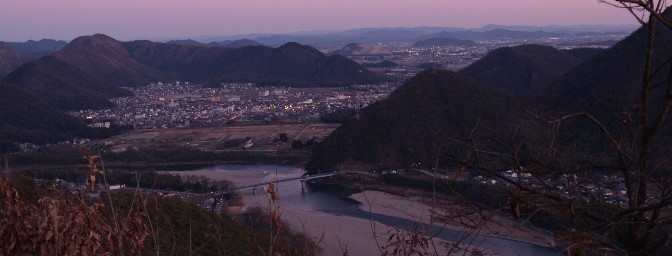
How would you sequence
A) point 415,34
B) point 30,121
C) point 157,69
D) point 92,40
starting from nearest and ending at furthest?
point 30,121 < point 157,69 < point 92,40 < point 415,34

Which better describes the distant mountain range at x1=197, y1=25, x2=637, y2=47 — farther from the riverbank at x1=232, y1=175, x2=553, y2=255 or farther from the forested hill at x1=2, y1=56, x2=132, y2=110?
the riverbank at x1=232, y1=175, x2=553, y2=255

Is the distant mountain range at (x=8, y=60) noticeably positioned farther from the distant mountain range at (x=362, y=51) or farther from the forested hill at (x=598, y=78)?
the forested hill at (x=598, y=78)

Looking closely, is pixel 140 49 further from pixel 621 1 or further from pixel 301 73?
pixel 621 1

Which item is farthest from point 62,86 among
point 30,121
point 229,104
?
point 30,121

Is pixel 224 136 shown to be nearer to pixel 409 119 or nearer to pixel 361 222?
pixel 409 119

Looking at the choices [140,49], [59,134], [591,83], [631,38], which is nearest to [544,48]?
[631,38]

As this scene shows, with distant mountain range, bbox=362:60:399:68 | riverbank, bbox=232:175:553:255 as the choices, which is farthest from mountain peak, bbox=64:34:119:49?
riverbank, bbox=232:175:553:255

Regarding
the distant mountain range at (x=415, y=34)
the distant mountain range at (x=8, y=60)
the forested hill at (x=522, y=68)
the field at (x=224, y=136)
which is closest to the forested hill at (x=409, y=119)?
the field at (x=224, y=136)
